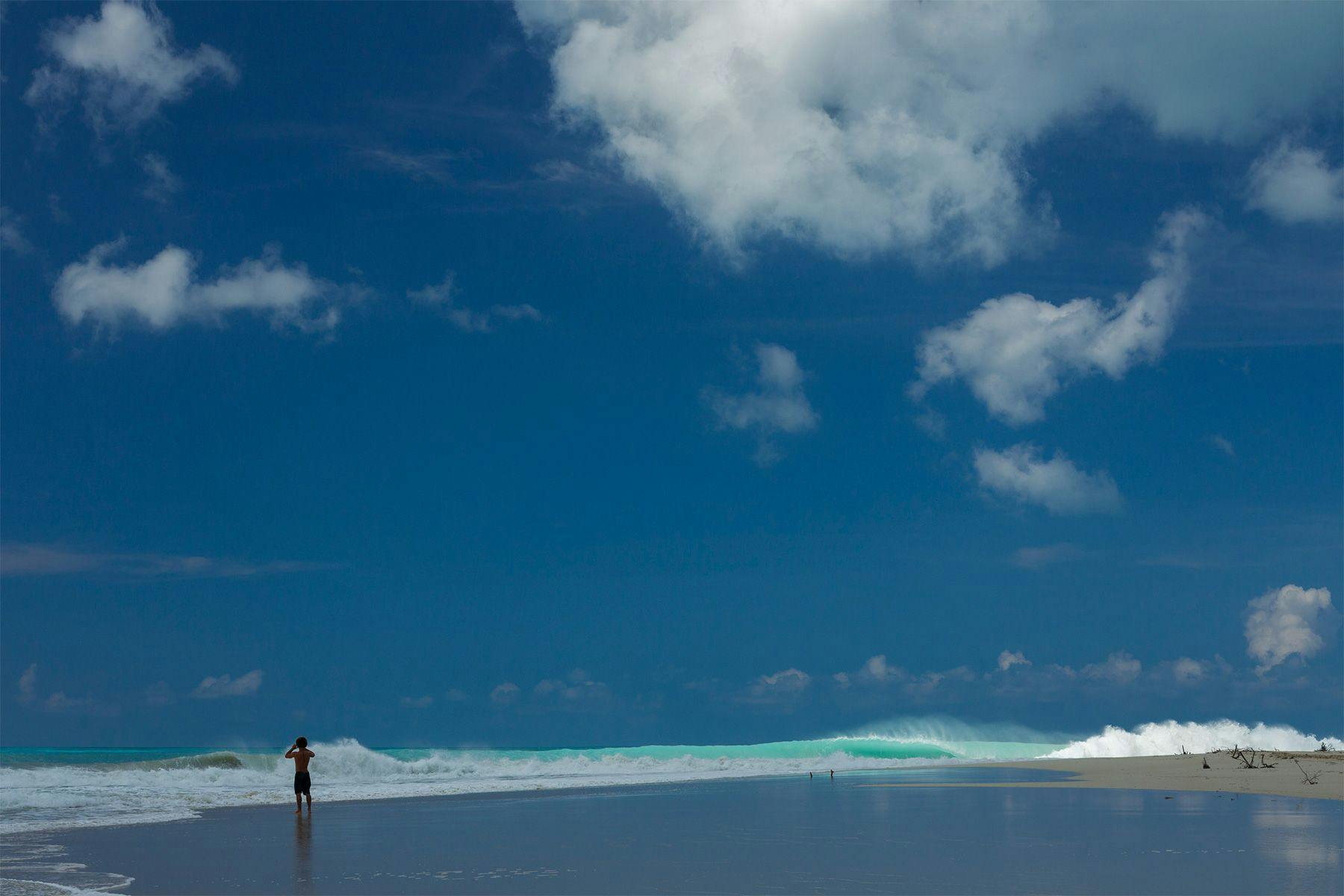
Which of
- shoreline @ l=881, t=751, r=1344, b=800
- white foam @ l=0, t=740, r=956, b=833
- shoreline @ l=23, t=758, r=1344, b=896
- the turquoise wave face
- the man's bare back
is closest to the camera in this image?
shoreline @ l=23, t=758, r=1344, b=896

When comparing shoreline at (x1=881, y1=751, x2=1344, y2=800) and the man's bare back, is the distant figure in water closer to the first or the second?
the man's bare back

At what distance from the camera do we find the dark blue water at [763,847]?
45.4 ft

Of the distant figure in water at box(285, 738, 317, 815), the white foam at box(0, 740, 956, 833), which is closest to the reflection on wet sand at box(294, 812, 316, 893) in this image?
the distant figure in water at box(285, 738, 317, 815)

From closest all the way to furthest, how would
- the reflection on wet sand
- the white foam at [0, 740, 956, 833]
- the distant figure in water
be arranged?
the reflection on wet sand < the distant figure in water < the white foam at [0, 740, 956, 833]

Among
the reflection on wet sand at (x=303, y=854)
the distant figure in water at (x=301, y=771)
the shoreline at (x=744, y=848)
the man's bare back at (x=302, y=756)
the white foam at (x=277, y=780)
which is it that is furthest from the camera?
the white foam at (x=277, y=780)

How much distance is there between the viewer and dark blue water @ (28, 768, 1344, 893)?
13.9 metres

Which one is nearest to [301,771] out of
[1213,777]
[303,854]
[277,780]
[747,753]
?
[303,854]

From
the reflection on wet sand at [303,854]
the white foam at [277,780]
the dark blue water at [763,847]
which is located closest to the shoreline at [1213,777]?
the dark blue water at [763,847]

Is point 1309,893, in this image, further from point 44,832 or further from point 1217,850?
point 44,832

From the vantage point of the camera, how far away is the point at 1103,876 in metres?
13.7

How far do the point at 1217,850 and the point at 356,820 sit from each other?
59.4 ft

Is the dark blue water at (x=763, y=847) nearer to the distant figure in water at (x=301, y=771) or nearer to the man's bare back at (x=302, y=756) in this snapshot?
the distant figure in water at (x=301, y=771)

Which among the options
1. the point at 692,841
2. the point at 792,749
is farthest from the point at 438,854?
the point at 792,749

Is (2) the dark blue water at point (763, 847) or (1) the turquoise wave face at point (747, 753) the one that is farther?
(1) the turquoise wave face at point (747, 753)
